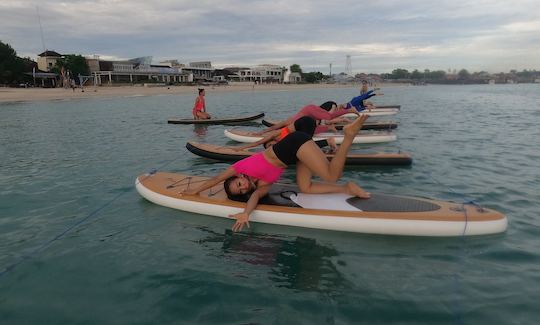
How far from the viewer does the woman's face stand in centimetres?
616

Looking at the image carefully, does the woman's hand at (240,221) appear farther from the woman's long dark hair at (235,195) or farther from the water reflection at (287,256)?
the woman's long dark hair at (235,195)

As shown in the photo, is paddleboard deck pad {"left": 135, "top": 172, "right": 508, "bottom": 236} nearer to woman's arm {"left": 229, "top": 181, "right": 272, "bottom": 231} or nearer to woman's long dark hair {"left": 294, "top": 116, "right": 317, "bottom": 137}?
woman's arm {"left": 229, "top": 181, "right": 272, "bottom": 231}

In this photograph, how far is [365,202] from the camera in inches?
242

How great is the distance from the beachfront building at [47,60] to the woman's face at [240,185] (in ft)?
265

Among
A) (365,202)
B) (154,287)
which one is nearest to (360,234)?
(365,202)

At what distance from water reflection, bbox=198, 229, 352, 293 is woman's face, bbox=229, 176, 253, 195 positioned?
0.67 metres

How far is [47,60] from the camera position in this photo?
244 ft

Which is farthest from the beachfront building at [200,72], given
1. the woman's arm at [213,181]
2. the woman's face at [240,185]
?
the woman's face at [240,185]

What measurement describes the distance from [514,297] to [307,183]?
319cm

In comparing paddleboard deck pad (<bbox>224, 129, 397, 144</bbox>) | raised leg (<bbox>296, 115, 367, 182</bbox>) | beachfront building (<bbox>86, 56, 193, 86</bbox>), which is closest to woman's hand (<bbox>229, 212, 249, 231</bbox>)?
raised leg (<bbox>296, 115, 367, 182</bbox>)

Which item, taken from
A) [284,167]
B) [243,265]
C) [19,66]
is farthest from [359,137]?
[19,66]

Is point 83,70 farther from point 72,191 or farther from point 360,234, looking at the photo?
point 360,234

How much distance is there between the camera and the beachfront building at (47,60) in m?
74.6

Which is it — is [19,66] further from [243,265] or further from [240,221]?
[243,265]
